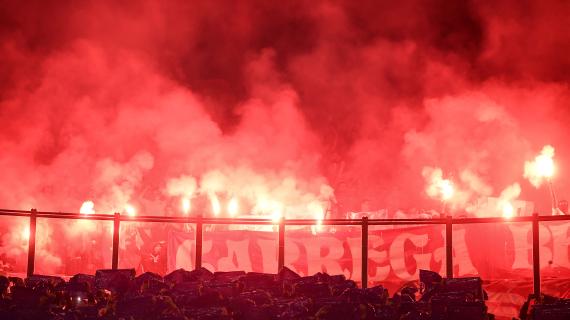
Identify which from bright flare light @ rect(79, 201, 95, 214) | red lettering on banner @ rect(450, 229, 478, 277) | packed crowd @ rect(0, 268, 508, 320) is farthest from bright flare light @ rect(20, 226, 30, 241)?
red lettering on banner @ rect(450, 229, 478, 277)

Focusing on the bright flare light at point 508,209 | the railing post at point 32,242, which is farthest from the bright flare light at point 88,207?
the bright flare light at point 508,209

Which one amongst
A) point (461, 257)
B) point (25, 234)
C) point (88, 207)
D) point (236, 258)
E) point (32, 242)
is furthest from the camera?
point (88, 207)

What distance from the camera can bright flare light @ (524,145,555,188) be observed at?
782 inches

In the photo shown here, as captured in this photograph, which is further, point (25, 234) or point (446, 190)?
point (446, 190)

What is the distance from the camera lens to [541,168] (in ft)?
66.1

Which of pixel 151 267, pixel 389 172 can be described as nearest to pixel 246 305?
pixel 151 267

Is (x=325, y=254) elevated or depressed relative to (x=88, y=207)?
depressed

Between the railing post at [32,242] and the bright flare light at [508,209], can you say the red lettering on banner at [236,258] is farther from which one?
the bright flare light at [508,209]

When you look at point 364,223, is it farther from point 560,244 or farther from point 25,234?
point 25,234

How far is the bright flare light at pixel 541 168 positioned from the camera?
65.2 feet

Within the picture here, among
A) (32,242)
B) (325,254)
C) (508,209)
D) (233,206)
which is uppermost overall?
(233,206)

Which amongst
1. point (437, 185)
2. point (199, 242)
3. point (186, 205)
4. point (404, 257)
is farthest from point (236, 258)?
point (437, 185)

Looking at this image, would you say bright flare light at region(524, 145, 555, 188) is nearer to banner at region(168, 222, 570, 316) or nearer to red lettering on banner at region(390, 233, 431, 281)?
banner at region(168, 222, 570, 316)

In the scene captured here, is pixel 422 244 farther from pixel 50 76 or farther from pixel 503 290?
pixel 50 76
